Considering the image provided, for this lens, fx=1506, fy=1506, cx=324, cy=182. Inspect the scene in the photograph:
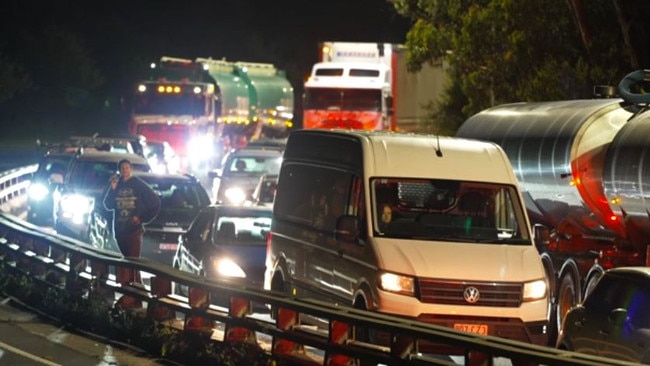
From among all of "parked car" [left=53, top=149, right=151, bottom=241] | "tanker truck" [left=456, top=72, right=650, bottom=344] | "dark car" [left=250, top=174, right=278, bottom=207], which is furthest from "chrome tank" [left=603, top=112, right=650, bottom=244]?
"dark car" [left=250, top=174, right=278, bottom=207]

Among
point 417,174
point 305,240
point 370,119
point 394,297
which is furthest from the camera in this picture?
point 370,119

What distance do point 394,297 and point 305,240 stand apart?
98.2 inches

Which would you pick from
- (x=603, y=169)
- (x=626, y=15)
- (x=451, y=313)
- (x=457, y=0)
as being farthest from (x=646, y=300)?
(x=457, y=0)

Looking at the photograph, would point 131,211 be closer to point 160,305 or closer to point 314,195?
point 314,195

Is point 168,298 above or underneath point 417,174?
underneath

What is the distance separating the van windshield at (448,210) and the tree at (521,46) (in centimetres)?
1681

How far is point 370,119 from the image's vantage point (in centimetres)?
4297

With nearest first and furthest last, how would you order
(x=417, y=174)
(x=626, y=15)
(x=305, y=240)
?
(x=417, y=174) < (x=305, y=240) < (x=626, y=15)

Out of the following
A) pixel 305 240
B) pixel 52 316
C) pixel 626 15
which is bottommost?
pixel 52 316

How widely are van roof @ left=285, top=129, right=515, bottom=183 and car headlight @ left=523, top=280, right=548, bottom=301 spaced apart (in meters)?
1.39

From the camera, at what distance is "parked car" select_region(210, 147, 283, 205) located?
103 feet

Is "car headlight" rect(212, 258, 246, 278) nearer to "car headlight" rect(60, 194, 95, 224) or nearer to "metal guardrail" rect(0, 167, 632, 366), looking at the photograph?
"metal guardrail" rect(0, 167, 632, 366)

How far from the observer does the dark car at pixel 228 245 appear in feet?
61.3

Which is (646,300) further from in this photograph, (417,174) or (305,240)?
(305,240)
